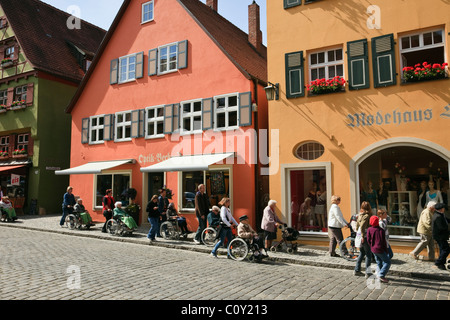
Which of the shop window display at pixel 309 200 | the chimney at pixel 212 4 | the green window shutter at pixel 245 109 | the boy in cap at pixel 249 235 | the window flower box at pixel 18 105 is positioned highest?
the chimney at pixel 212 4

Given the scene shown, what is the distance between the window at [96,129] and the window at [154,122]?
3131mm

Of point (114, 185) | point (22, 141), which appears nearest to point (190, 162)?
point (114, 185)

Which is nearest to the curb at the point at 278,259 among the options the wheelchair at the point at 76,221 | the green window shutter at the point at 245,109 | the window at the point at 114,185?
the wheelchair at the point at 76,221

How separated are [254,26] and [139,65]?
7.56 metres

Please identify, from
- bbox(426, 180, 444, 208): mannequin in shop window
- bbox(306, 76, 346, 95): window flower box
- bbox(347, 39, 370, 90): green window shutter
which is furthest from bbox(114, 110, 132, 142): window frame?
bbox(426, 180, 444, 208): mannequin in shop window

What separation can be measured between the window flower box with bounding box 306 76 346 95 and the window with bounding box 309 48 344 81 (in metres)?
0.44

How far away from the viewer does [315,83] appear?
37.9 feet

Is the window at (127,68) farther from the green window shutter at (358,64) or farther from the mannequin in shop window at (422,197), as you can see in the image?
the mannequin in shop window at (422,197)

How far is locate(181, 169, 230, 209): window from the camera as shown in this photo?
45.5 ft

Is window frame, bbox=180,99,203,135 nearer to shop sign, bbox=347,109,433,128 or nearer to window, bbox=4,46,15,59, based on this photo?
shop sign, bbox=347,109,433,128

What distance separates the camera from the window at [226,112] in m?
14.0

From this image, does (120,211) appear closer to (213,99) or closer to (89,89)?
(213,99)
